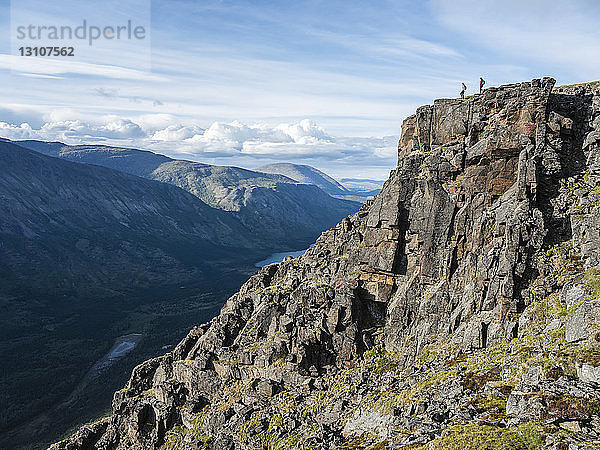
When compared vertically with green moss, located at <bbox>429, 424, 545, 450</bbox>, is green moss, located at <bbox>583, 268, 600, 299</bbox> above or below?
above

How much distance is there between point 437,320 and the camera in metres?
62.6

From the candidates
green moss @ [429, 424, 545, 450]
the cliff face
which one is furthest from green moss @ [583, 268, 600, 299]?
green moss @ [429, 424, 545, 450]

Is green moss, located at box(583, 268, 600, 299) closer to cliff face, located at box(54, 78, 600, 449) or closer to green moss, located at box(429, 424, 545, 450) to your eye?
cliff face, located at box(54, 78, 600, 449)

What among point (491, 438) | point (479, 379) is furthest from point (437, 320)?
point (491, 438)

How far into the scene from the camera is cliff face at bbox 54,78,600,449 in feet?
134

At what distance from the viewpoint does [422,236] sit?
6900cm

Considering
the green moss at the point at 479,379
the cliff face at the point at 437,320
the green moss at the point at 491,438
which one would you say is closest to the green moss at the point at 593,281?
the cliff face at the point at 437,320

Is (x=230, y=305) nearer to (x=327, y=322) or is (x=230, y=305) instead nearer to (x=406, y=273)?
(x=327, y=322)

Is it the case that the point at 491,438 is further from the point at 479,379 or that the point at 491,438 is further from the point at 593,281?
the point at 593,281

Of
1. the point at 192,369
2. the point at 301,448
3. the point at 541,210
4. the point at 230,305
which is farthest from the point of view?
the point at 230,305

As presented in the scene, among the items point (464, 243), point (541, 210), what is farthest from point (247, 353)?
point (541, 210)

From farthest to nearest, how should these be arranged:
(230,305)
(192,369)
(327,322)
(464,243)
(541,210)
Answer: (230,305) → (192,369) → (327,322) → (464,243) → (541,210)

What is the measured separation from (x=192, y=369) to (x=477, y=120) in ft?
223

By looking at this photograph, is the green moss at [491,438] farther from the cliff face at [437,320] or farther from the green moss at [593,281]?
the green moss at [593,281]
